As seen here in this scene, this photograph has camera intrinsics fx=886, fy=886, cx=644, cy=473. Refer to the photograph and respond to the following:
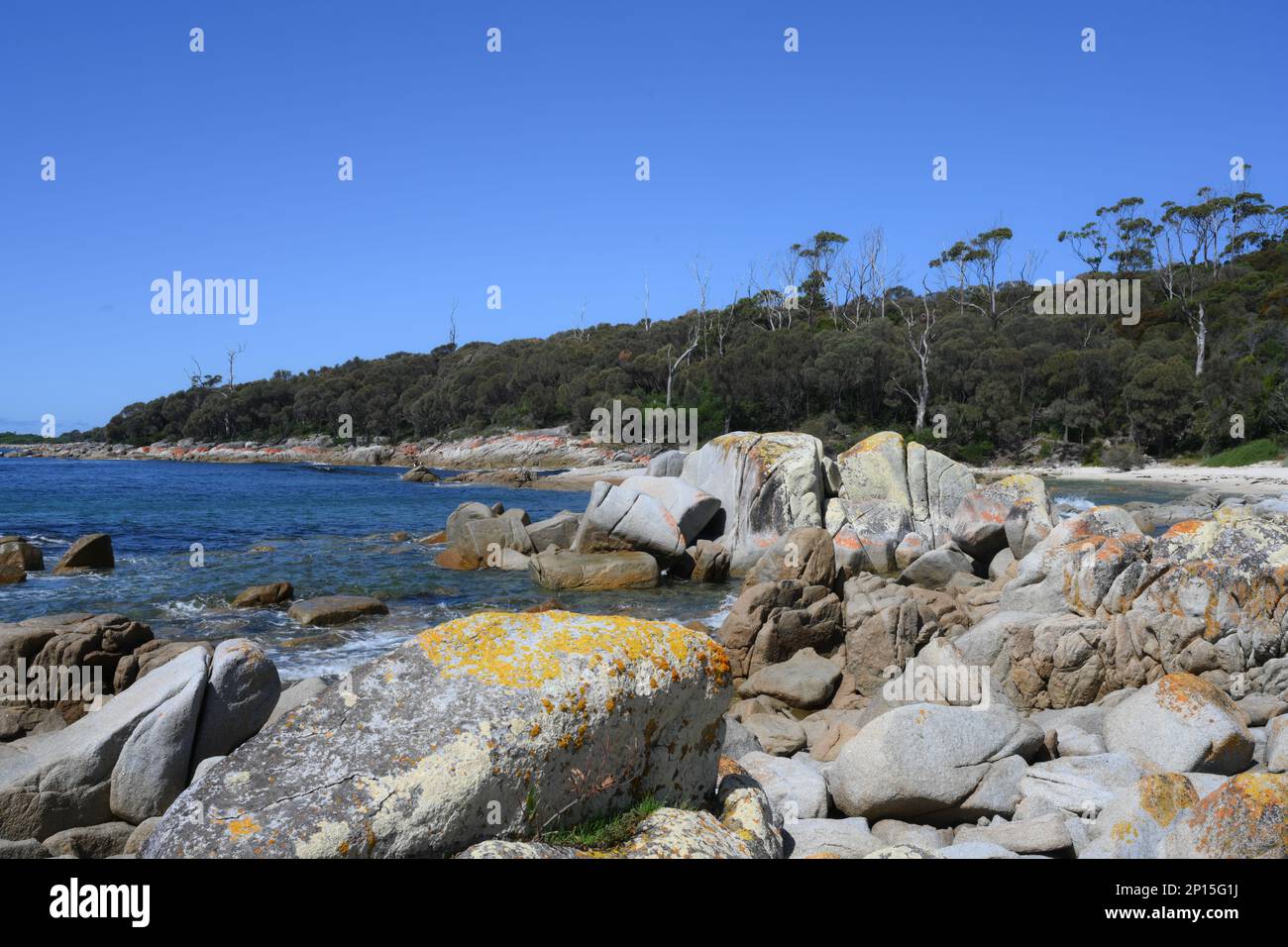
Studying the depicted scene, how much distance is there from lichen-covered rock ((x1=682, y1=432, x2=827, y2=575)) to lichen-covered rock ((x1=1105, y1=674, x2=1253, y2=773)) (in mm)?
15360

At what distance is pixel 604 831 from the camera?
4.65 m

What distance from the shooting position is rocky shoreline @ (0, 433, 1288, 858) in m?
4.27

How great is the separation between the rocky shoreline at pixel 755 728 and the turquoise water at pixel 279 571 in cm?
202

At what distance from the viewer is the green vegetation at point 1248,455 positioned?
1977 inches

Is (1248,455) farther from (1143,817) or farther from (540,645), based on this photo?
(540,645)

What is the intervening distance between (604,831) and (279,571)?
21.0m

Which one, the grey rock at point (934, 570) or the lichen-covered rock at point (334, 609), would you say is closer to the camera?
the lichen-covered rock at point (334, 609)

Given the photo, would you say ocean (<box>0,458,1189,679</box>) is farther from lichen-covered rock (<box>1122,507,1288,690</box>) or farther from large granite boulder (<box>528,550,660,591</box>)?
lichen-covered rock (<box>1122,507,1288,690</box>)

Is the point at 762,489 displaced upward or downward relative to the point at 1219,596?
upward

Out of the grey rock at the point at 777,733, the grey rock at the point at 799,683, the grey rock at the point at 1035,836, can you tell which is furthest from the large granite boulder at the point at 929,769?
the grey rock at the point at 799,683

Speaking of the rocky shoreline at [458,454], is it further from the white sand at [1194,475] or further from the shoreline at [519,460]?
the white sand at [1194,475]

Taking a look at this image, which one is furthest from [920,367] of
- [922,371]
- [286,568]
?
[286,568]
